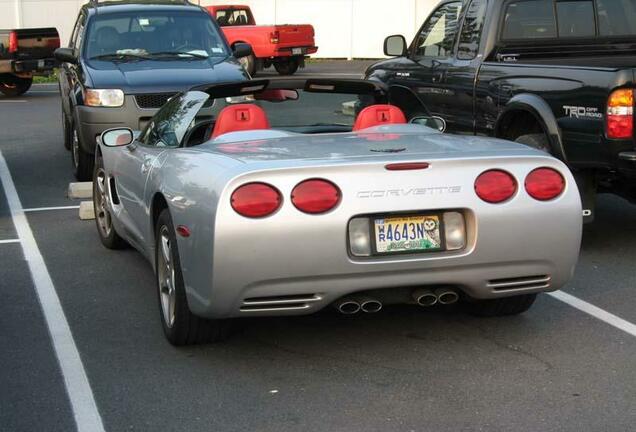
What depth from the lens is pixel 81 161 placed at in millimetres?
11664

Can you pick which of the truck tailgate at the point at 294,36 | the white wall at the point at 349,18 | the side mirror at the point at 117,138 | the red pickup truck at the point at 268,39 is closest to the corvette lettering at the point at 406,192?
the side mirror at the point at 117,138

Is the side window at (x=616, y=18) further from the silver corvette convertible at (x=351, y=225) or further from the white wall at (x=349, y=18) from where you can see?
the white wall at (x=349, y=18)

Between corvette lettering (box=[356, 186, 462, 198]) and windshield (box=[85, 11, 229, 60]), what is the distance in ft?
24.8

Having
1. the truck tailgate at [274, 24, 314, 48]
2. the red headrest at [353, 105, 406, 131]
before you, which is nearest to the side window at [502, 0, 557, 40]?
the red headrest at [353, 105, 406, 131]

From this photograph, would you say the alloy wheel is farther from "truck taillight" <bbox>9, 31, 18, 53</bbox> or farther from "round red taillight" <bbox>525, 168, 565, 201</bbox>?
"truck taillight" <bbox>9, 31, 18, 53</bbox>

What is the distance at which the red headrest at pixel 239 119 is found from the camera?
6199 millimetres

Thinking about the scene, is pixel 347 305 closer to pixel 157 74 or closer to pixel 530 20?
pixel 530 20

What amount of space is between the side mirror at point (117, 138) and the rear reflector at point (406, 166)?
2.59 m

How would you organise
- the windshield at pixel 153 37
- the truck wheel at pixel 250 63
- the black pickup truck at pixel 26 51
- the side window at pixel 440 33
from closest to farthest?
the side window at pixel 440 33 → the windshield at pixel 153 37 → the black pickup truck at pixel 26 51 → the truck wheel at pixel 250 63

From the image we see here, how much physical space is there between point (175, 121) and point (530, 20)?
3999mm

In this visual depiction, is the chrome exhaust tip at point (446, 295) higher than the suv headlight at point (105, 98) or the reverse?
the reverse

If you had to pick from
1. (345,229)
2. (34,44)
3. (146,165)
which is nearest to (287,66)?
(34,44)

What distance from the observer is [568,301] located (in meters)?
6.66

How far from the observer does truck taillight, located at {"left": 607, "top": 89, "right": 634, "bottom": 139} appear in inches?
283
